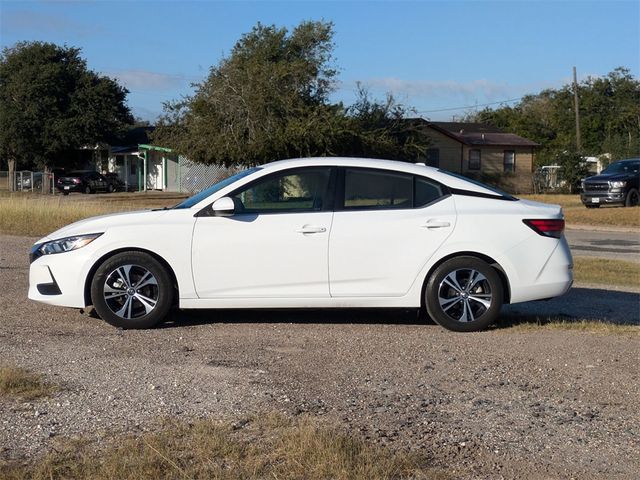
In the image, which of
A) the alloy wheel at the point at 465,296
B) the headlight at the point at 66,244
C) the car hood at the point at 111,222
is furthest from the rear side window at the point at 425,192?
the headlight at the point at 66,244

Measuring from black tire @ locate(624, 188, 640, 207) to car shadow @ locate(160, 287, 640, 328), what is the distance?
2383 cm

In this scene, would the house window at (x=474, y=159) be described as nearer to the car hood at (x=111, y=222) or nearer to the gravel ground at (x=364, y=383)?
the gravel ground at (x=364, y=383)

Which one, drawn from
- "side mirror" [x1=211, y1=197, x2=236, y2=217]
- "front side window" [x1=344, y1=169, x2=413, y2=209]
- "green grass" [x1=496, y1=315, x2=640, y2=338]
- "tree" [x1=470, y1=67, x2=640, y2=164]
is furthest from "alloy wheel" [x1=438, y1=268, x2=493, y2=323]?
"tree" [x1=470, y1=67, x2=640, y2=164]

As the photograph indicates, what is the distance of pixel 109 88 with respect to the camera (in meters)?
53.2

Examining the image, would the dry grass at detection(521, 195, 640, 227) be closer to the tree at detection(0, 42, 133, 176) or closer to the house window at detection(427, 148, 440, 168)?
the house window at detection(427, 148, 440, 168)

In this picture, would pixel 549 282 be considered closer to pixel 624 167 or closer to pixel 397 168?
pixel 397 168

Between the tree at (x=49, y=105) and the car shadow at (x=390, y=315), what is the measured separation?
45030mm

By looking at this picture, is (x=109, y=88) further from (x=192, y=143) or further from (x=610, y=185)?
(x=610, y=185)

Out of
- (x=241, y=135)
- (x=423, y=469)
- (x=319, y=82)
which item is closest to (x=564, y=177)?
(x=319, y=82)

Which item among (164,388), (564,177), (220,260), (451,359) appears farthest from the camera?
(564,177)

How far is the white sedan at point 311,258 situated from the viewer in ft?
24.8

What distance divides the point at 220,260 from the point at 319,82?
32.8 metres

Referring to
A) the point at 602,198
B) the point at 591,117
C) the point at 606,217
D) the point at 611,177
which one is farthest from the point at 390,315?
the point at 591,117

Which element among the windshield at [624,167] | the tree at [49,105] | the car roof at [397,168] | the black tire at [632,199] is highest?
the tree at [49,105]
